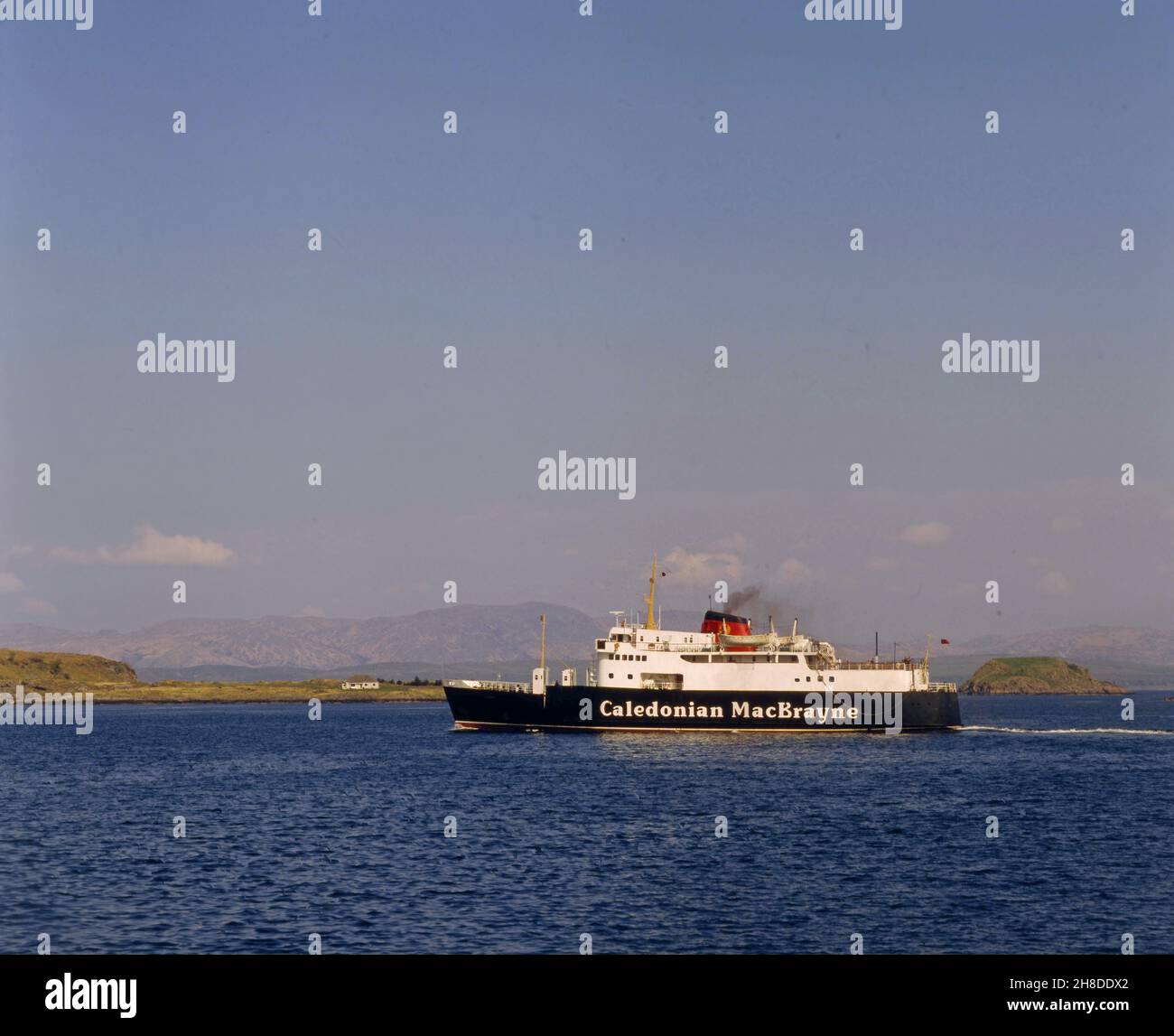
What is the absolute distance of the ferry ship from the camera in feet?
299

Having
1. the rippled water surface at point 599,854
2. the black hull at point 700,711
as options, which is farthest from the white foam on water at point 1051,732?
the rippled water surface at point 599,854

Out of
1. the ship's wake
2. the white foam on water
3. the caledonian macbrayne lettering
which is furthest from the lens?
the white foam on water

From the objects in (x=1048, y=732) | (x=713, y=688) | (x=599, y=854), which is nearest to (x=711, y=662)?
(x=713, y=688)

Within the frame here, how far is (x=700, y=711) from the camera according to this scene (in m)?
91.1

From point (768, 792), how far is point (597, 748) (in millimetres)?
24596

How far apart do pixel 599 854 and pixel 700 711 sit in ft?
167

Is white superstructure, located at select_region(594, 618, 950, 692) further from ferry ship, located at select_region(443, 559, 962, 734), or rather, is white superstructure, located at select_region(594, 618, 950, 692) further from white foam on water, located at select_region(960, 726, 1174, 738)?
white foam on water, located at select_region(960, 726, 1174, 738)

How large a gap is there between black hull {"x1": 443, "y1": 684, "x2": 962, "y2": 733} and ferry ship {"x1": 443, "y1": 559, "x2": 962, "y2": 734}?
0.07 metres

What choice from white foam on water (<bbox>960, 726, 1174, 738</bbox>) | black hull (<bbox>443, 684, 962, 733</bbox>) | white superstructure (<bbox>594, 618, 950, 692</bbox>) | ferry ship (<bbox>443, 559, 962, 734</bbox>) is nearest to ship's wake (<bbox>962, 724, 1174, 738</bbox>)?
white foam on water (<bbox>960, 726, 1174, 738</bbox>)

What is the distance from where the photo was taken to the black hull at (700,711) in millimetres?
90938

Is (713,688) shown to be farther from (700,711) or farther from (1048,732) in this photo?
(1048,732)

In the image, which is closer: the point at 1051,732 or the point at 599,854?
the point at 599,854
